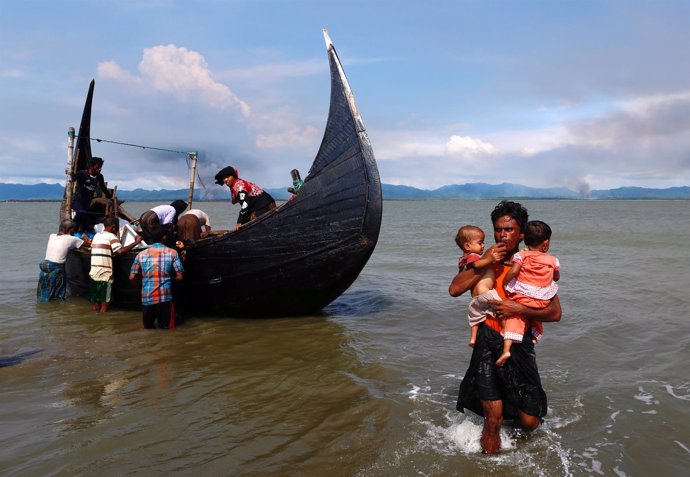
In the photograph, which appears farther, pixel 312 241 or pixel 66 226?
pixel 66 226

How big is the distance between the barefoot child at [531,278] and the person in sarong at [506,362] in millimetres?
57

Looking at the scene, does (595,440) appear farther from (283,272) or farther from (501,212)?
(283,272)

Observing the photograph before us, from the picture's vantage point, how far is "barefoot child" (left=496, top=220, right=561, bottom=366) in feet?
10.4

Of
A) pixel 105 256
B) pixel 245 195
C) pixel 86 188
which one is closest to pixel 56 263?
pixel 86 188

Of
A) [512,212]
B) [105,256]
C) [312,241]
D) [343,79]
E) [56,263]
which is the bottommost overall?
[56,263]

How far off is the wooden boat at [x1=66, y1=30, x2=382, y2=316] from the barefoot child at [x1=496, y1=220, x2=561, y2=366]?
356cm

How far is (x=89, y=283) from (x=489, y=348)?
7.87m

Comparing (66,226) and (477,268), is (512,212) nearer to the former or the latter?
(477,268)

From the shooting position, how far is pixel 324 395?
15.5 feet

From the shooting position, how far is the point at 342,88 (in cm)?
694

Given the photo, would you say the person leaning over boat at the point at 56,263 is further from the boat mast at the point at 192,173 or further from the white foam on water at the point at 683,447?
the white foam on water at the point at 683,447

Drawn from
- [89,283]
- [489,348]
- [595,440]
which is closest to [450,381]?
[595,440]

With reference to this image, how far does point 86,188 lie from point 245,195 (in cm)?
432

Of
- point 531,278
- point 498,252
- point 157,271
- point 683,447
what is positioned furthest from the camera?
point 157,271
